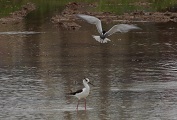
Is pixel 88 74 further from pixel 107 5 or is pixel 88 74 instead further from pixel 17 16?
pixel 107 5

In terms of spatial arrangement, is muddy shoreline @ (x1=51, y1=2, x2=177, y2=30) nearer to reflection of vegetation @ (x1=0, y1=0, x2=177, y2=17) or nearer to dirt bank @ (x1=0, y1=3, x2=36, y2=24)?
dirt bank @ (x1=0, y1=3, x2=36, y2=24)

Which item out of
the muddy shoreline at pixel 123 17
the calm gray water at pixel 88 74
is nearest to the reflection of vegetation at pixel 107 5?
the muddy shoreline at pixel 123 17

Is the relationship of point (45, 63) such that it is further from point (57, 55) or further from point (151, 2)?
point (151, 2)

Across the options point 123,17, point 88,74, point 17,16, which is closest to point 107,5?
point 123,17

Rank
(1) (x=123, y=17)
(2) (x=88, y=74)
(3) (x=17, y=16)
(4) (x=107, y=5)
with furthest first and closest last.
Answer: (4) (x=107, y=5)
(3) (x=17, y=16)
(1) (x=123, y=17)
(2) (x=88, y=74)

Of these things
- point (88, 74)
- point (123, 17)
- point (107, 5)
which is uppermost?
point (88, 74)

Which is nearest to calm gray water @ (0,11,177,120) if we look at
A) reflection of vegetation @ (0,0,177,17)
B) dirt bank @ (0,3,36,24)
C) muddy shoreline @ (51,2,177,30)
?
muddy shoreline @ (51,2,177,30)

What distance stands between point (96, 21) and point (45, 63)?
181 inches

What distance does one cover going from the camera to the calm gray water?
1239 cm

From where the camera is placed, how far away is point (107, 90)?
1480 centimetres

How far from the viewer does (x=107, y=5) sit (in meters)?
47.6

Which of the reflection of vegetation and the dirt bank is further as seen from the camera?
the reflection of vegetation

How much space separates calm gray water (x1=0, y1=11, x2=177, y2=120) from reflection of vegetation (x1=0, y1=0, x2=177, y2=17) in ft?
43.4

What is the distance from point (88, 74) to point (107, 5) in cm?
3042
